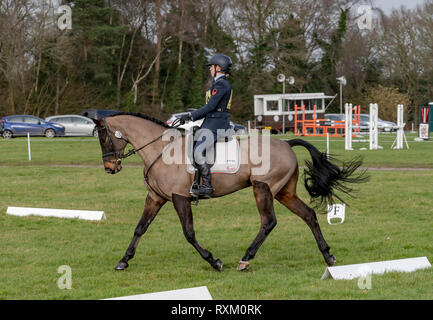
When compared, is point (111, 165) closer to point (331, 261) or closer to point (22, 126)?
point (331, 261)

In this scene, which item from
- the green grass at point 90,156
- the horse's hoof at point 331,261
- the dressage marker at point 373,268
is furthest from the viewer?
the green grass at point 90,156

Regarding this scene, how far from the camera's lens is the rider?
23.9 feet

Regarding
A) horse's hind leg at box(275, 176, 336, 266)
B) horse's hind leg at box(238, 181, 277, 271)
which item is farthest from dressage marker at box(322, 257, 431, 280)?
horse's hind leg at box(238, 181, 277, 271)

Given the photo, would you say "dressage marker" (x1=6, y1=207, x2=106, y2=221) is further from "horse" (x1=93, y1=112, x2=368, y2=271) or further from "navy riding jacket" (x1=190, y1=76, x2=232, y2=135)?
"navy riding jacket" (x1=190, y1=76, x2=232, y2=135)

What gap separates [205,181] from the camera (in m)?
7.32

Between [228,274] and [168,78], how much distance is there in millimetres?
51707

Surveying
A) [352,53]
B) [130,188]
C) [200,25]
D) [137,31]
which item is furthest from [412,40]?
[130,188]

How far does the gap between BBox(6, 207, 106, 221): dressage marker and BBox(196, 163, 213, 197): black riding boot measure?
4.34m

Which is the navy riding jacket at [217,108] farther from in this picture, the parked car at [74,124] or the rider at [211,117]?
the parked car at [74,124]

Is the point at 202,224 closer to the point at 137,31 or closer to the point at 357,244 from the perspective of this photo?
the point at 357,244

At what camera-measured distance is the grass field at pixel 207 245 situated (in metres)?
6.30

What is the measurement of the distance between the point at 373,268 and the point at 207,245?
114 inches

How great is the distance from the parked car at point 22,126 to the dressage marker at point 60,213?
2975 centimetres

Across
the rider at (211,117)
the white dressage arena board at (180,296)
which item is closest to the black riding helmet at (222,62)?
the rider at (211,117)
